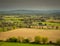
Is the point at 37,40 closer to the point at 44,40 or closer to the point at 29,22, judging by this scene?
the point at 44,40

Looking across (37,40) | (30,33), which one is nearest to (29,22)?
(30,33)

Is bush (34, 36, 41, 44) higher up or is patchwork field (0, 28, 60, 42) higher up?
patchwork field (0, 28, 60, 42)

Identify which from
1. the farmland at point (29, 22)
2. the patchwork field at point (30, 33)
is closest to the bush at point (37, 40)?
the patchwork field at point (30, 33)

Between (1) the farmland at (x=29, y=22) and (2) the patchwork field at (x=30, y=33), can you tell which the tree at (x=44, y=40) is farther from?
(1) the farmland at (x=29, y=22)

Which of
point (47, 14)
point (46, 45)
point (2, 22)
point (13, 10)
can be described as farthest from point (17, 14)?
point (46, 45)

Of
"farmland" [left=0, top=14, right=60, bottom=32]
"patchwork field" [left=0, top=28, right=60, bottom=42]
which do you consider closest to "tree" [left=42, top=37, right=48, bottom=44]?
"patchwork field" [left=0, top=28, right=60, bottom=42]

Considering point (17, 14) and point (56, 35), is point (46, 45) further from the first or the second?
point (17, 14)

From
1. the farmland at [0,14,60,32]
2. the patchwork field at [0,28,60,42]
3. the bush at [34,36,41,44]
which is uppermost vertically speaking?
the farmland at [0,14,60,32]

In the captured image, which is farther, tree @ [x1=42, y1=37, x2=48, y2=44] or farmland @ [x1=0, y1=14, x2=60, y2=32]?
farmland @ [x1=0, y1=14, x2=60, y2=32]

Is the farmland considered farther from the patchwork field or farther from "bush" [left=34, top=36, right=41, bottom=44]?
"bush" [left=34, top=36, right=41, bottom=44]
